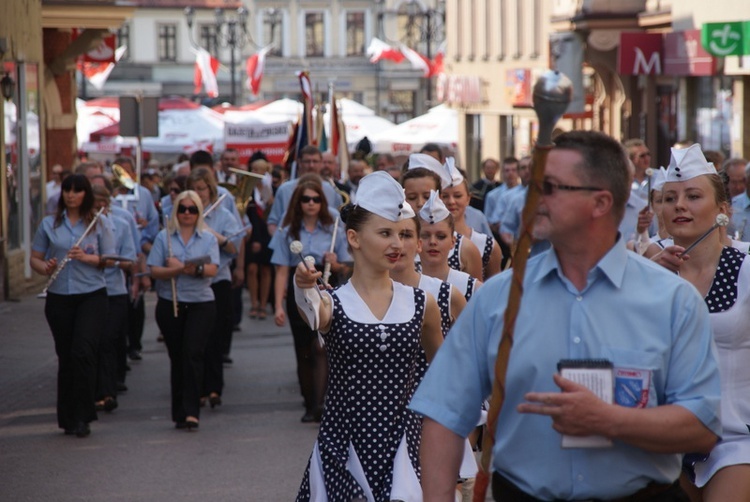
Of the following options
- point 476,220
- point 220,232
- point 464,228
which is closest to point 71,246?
point 220,232

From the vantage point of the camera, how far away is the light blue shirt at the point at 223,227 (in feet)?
41.2

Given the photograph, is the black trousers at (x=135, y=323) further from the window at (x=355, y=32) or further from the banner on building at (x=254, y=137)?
the window at (x=355, y=32)

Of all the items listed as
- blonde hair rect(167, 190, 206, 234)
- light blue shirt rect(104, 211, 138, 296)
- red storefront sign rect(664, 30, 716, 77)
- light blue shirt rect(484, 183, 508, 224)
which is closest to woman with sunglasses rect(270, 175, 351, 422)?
blonde hair rect(167, 190, 206, 234)

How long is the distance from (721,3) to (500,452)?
21.1 metres

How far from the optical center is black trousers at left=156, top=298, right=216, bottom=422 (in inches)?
423

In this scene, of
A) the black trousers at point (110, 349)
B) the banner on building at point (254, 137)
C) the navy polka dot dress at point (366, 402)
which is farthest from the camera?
the banner on building at point (254, 137)

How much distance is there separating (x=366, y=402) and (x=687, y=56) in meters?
19.4

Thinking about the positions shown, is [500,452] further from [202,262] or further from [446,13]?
[446,13]

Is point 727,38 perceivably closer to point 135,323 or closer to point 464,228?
point 135,323

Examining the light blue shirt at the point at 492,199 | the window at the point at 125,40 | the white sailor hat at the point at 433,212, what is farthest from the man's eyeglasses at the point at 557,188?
the window at the point at 125,40

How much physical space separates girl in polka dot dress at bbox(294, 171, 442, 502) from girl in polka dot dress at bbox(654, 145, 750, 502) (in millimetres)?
1081

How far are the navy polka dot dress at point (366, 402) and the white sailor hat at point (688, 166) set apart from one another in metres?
1.16

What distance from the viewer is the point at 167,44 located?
8606cm

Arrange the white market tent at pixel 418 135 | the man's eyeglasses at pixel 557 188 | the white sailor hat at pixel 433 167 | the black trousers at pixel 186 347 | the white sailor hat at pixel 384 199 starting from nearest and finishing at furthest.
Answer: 1. the man's eyeglasses at pixel 557 188
2. the white sailor hat at pixel 384 199
3. the white sailor hat at pixel 433 167
4. the black trousers at pixel 186 347
5. the white market tent at pixel 418 135
